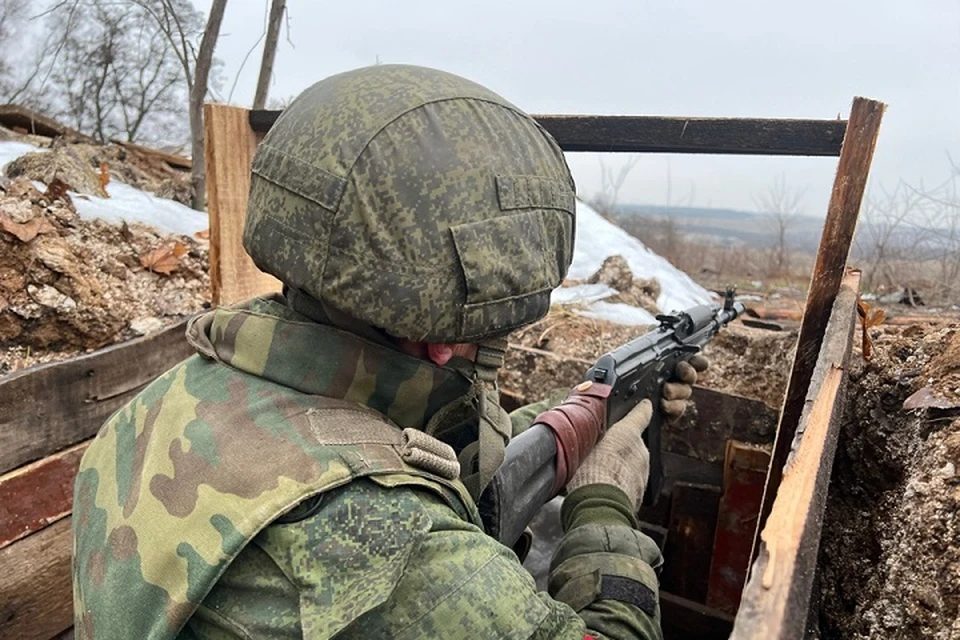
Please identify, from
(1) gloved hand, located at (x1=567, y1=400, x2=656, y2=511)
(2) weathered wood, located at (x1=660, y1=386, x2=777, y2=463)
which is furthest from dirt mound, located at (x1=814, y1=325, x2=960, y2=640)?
(2) weathered wood, located at (x1=660, y1=386, x2=777, y2=463)

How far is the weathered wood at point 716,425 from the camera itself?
351cm

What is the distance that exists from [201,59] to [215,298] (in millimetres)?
4821

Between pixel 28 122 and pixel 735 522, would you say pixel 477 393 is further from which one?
pixel 28 122

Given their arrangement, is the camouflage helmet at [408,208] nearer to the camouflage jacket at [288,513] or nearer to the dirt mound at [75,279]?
the camouflage jacket at [288,513]

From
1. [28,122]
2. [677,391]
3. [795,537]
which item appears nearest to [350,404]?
[795,537]

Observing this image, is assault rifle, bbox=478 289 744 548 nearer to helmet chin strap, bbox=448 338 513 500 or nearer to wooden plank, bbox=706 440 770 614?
helmet chin strap, bbox=448 338 513 500

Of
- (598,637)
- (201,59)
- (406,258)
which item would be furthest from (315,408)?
(201,59)

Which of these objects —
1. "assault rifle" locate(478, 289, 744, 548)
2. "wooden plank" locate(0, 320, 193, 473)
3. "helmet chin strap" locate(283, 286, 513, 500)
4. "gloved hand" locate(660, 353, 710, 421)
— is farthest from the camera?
"gloved hand" locate(660, 353, 710, 421)

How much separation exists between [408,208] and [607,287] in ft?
14.3

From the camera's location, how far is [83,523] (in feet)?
4.64

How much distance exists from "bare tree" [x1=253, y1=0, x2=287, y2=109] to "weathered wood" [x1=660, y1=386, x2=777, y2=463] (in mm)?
5684

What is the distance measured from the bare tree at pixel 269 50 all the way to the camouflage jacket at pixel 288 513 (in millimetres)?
6542

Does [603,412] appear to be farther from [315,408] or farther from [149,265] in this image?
[149,265]

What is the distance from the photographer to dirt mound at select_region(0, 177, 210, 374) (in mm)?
3578
